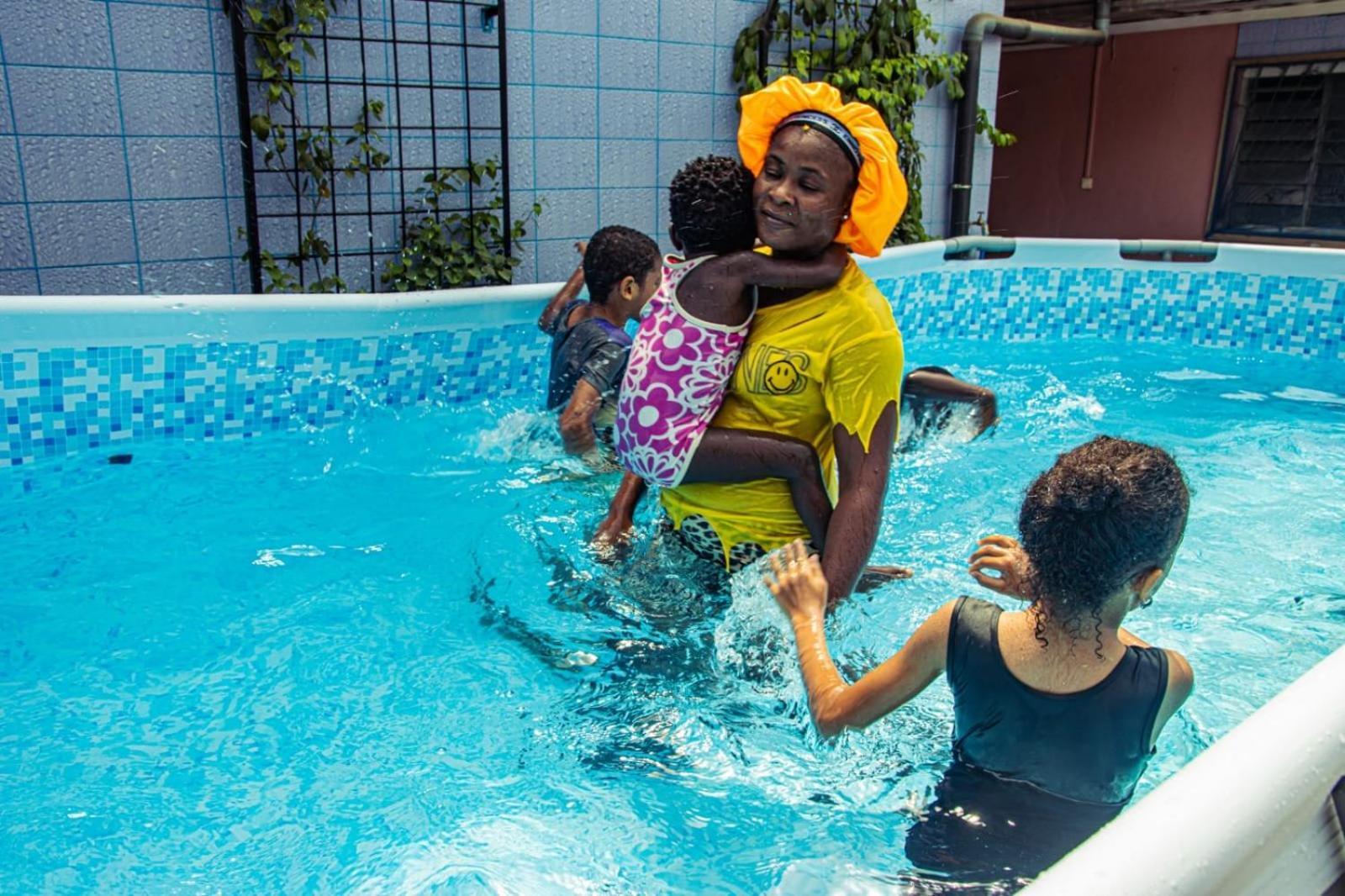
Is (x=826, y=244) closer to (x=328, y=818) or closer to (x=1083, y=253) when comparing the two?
(x=328, y=818)

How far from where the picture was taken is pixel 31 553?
3537 millimetres

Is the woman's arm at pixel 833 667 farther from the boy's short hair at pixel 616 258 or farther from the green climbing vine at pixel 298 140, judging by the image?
the green climbing vine at pixel 298 140

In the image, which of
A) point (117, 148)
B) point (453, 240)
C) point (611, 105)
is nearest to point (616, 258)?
point (453, 240)

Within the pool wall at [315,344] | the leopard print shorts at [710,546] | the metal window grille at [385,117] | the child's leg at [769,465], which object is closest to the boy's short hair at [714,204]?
the child's leg at [769,465]

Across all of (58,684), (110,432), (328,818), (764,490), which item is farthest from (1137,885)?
(110,432)

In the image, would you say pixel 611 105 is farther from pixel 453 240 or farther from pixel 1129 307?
pixel 1129 307

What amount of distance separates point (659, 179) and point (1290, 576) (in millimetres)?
4671

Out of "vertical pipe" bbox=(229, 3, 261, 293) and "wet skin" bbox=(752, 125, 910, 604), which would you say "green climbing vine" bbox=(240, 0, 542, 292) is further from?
"wet skin" bbox=(752, 125, 910, 604)

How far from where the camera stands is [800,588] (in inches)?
78.4

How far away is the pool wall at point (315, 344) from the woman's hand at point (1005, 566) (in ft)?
12.3

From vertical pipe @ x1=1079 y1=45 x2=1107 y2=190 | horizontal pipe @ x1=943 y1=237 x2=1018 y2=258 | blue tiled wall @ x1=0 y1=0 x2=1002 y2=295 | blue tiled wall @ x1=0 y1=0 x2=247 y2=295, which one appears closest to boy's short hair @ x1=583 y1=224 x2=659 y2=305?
blue tiled wall @ x1=0 y1=0 x2=1002 y2=295

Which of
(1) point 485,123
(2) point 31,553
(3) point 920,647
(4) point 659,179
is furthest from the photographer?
(4) point 659,179

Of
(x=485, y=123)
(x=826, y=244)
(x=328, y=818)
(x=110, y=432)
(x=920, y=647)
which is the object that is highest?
(x=485, y=123)

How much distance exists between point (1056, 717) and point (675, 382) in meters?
1.08
